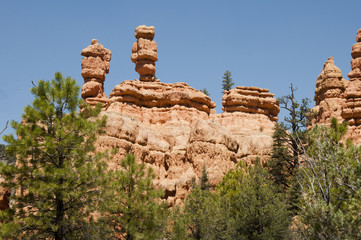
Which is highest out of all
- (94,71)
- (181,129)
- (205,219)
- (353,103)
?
(94,71)

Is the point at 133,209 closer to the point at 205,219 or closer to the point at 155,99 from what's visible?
the point at 205,219

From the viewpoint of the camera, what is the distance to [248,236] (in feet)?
94.4

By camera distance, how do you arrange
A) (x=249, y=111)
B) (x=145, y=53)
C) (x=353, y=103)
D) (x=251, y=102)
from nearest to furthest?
(x=353, y=103)
(x=249, y=111)
(x=251, y=102)
(x=145, y=53)

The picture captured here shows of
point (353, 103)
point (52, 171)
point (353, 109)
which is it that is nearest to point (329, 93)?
point (353, 103)

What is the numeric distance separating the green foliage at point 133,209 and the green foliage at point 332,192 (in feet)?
31.7

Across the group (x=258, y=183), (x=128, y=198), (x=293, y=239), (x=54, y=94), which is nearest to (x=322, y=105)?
(x=258, y=183)

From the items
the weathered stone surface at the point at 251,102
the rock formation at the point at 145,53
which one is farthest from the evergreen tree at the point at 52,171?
the rock formation at the point at 145,53

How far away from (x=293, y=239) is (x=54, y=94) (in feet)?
55.0

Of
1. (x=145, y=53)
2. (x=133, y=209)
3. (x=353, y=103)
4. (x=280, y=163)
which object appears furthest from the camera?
(x=145, y=53)

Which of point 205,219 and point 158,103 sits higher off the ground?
point 158,103

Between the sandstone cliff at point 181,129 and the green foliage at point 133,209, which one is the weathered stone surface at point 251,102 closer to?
the sandstone cliff at point 181,129

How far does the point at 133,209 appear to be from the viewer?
22.3 meters

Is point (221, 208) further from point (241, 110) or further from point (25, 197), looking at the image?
point (241, 110)

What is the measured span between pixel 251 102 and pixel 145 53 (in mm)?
18342
